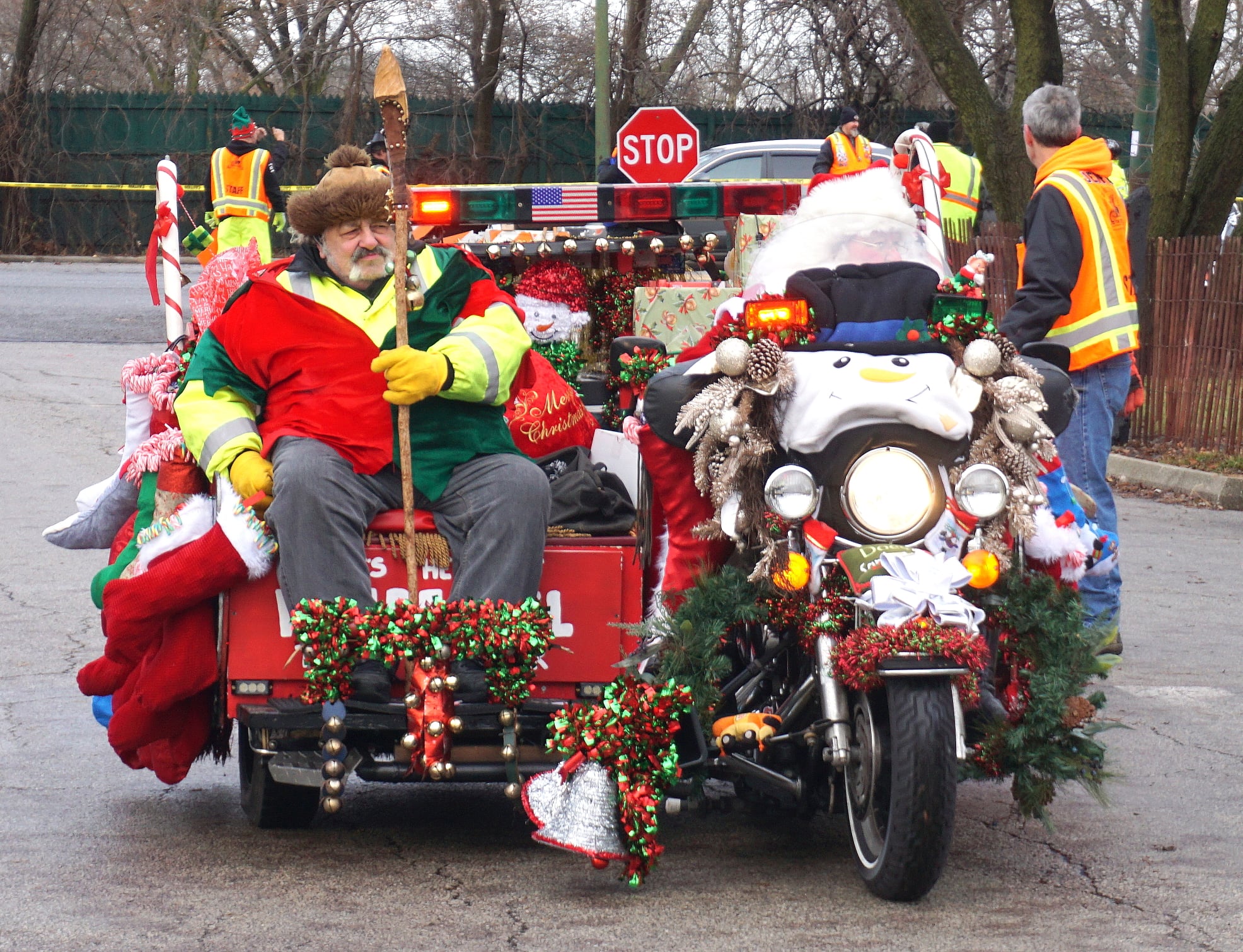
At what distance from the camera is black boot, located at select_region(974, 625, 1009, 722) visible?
4270 millimetres

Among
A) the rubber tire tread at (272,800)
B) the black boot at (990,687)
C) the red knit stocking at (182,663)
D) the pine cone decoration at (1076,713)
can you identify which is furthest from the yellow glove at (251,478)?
the pine cone decoration at (1076,713)

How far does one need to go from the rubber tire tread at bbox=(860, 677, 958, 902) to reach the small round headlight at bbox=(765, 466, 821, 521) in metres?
0.51

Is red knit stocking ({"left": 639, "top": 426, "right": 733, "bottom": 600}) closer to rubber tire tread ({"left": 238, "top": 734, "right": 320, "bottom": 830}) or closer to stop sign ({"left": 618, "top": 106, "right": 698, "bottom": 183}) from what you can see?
rubber tire tread ({"left": 238, "top": 734, "right": 320, "bottom": 830})

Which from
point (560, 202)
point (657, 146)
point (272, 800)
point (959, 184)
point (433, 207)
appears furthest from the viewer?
point (657, 146)

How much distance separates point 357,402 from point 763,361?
1139mm

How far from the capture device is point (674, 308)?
24.8 ft

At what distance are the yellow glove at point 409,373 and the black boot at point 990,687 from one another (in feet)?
5.12

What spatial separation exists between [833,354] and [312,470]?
136 centimetres

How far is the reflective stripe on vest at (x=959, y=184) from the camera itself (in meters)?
12.6

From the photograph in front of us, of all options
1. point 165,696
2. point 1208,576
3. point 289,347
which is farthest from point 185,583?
point 1208,576

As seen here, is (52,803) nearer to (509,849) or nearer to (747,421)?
(509,849)

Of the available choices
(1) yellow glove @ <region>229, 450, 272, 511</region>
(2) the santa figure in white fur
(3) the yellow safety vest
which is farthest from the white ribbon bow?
(3) the yellow safety vest

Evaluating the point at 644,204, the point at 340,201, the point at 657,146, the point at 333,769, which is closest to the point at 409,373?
the point at 340,201

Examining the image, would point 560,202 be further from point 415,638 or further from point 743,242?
point 415,638
